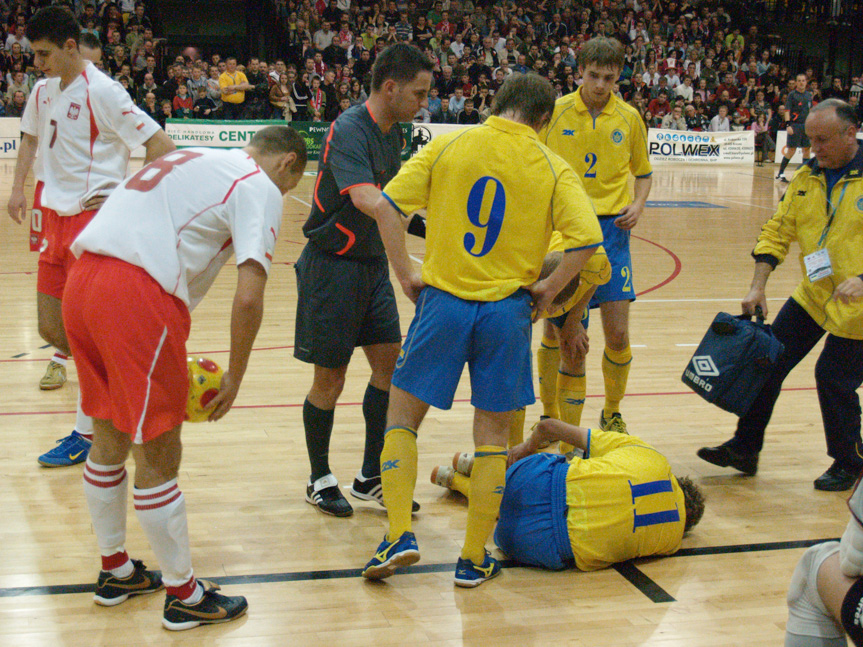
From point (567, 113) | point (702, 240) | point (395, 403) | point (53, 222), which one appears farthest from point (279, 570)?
point (702, 240)

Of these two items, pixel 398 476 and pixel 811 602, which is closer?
pixel 811 602

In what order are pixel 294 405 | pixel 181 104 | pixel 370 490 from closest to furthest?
pixel 370 490 → pixel 294 405 → pixel 181 104

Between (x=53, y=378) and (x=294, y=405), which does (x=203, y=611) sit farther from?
(x=53, y=378)

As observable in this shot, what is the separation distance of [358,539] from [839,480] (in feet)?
7.62

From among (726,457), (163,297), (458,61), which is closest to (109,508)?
(163,297)

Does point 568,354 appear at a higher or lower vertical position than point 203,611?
higher

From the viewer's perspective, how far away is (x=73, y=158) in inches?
172

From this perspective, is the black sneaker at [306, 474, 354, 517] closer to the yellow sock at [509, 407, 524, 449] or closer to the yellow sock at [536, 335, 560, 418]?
the yellow sock at [509, 407, 524, 449]

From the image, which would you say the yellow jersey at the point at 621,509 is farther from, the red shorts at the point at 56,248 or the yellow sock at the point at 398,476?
the red shorts at the point at 56,248

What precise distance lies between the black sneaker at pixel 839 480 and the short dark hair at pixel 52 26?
13.4 ft

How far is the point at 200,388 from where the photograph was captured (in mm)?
2914

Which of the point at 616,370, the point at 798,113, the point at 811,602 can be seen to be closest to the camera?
the point at 811,602

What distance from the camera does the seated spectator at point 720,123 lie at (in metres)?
21.6

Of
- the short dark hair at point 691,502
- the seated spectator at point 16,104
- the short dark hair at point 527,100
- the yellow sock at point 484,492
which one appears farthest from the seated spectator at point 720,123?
the yellow sock at point 484,492
